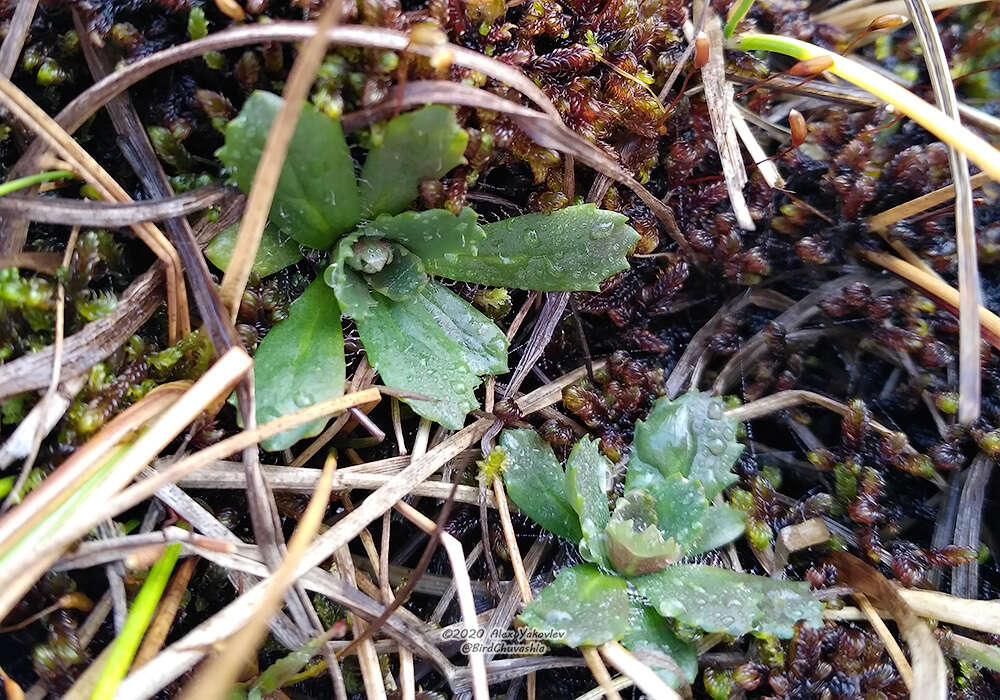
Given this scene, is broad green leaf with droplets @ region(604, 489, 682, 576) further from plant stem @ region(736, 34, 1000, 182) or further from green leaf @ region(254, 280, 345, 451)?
plant stem @ region(736, 34, 1000, 182)

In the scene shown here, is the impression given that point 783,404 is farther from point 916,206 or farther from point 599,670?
point 599,670

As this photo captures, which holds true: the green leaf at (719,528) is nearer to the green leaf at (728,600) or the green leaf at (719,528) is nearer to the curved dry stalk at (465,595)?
the green leaf at (728,600)

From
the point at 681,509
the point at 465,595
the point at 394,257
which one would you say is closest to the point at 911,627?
the point at 681,509

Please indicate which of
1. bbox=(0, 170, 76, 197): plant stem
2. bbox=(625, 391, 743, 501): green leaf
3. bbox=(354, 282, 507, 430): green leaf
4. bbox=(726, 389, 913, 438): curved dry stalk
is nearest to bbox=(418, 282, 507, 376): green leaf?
bbox=(354, 282, 507, 430): green leaf

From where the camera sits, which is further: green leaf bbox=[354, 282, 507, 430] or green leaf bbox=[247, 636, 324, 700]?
green leaf bbox=[354, 282, 507, 430]

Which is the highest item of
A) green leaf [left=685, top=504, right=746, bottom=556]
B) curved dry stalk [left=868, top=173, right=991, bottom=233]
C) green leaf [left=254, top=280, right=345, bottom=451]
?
green leaf [left=254, top=280, right=345, bottom=451]

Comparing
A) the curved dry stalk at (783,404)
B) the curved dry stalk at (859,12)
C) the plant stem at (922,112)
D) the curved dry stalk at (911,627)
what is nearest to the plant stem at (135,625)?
the curved dry stalk at (783,404)

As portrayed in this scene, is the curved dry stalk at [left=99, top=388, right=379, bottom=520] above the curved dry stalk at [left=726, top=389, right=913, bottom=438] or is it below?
above

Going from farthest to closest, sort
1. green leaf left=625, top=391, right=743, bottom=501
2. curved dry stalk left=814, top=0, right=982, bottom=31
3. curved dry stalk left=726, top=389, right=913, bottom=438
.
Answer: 1. curved dry stalk left=814, top=0, right=982, bottom=31
2. curved dry stalk left=726, top=389, right=913, bottom=438
3. green leaf left=625, top=391, right=743, bottom=501
